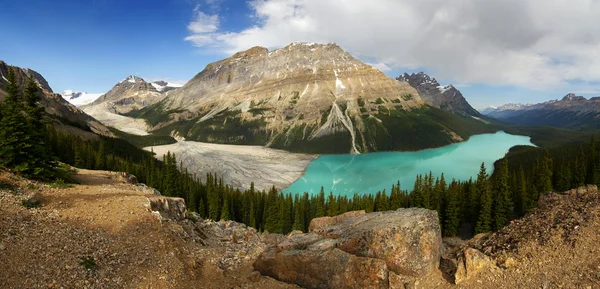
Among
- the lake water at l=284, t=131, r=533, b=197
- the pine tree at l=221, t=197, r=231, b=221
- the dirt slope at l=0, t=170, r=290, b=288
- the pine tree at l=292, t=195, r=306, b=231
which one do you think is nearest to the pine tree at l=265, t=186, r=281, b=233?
the pine tree at l=292, t=195, r=306, b=231

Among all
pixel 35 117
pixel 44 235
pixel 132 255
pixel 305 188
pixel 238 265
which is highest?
pixel 35 117

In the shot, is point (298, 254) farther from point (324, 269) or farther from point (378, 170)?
point (378, 170)

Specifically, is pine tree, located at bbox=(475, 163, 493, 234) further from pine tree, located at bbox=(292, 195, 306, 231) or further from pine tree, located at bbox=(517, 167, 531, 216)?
pine tree, located at bbox=(292, 195, 306, 231)

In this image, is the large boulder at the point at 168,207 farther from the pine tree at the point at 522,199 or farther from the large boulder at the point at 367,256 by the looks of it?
the pine tree at the point at 522,199

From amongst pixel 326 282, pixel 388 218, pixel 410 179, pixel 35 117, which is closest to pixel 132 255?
pixel 326 282

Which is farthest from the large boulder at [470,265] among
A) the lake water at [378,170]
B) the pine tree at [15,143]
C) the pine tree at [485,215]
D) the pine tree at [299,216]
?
the lake water at [378,170]

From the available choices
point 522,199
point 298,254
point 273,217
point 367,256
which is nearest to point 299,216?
point 273,217

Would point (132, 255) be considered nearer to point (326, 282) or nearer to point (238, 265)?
point (238, 265)
